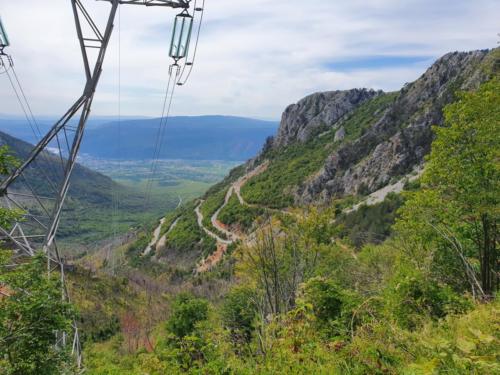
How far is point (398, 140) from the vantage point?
6706cm

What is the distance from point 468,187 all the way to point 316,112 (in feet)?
349

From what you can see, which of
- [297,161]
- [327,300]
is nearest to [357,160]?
[297,161]

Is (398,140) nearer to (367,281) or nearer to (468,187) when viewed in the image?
(367,281)

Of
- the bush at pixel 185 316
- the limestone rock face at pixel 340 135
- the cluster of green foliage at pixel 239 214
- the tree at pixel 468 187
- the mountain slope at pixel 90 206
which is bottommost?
the mountain slope at pixel 90 206

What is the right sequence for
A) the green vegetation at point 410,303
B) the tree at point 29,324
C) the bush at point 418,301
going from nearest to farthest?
1. the green vegetation at point 410,303
2. the tree at point 29,324
3. the bush at point 418,301

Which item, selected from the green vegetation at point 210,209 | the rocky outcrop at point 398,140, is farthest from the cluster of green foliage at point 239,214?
the rocky outcrop at point 398,140

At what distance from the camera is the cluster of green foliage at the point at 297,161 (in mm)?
77312

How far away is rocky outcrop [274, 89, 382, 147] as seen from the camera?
106562mm

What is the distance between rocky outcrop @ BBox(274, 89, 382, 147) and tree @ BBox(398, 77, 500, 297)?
9688 centimetres

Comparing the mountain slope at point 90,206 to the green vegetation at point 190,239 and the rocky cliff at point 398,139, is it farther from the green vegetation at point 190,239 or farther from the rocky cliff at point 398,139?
the rocky cliff at point 398,139

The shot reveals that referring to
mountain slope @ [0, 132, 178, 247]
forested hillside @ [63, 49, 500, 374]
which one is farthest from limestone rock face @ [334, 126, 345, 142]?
mountain slope @ [0, 132, 178, 247]

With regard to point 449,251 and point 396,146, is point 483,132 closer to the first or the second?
point 449,251

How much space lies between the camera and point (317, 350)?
167 inches

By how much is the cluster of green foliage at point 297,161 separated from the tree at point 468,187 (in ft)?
194
